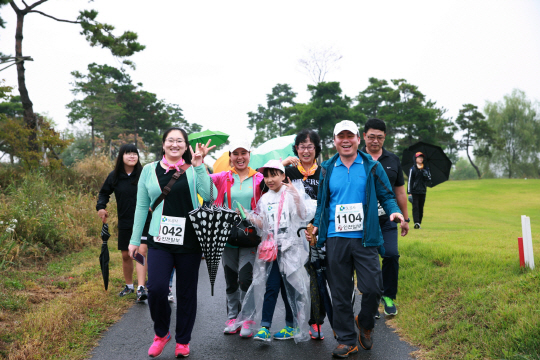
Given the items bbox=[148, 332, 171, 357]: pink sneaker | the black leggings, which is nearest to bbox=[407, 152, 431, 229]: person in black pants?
the black leggings

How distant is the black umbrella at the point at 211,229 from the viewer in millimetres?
3961

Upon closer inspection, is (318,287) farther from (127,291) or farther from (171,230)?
(127,291)

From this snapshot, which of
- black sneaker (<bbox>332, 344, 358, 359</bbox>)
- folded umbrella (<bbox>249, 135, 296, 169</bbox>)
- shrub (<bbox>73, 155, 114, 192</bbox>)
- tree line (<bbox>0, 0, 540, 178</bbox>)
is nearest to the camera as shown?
black sneaker (<bbox>332, 344, 358, 359</bbox>)

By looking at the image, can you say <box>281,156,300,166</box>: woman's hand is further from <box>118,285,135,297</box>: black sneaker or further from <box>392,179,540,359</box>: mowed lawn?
<box>118,285,135,297</box>: black sneaker

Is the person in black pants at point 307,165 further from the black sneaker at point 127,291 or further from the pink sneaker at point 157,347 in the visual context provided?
the black sneaker at point 127,291

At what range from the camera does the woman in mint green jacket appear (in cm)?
396

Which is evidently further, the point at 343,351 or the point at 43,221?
the point at 43,221

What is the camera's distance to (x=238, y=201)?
4891mm

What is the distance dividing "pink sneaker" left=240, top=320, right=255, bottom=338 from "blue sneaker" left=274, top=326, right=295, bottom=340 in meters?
0.28

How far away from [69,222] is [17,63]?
8340 millimetres

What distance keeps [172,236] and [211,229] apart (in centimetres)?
36

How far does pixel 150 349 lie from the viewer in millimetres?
3986

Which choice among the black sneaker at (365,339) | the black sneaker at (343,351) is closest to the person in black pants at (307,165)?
the black sneaker at (365,339)

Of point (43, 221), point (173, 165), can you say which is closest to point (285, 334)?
point (173, 165)
